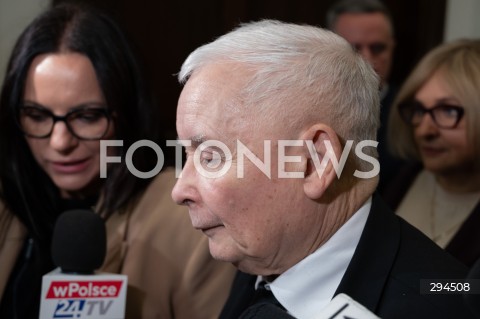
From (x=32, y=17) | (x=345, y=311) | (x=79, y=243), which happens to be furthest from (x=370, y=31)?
(x=345, y=311)

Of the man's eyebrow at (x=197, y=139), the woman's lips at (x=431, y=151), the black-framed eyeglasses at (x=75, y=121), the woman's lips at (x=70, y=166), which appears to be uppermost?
the man's eyebrow at (x=197, y=139)

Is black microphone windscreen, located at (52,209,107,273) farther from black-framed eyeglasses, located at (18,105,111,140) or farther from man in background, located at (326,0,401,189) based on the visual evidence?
man in background, located at (326,0,401,189)

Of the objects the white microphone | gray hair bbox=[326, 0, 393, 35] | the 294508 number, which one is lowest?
the 294508 number

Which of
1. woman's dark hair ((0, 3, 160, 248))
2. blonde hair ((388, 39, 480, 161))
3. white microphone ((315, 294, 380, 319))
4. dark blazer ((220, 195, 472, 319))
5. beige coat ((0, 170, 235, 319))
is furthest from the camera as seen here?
blonde hair ((388, 39, 480, 161))

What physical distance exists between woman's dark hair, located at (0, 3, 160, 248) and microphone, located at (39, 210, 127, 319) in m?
0.36

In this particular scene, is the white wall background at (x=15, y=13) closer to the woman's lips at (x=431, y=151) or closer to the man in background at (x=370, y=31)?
the man in background at (x=370, y=31)

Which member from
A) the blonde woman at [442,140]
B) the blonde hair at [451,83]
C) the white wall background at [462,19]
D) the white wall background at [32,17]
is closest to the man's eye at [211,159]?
the blonde woman at [442,140]

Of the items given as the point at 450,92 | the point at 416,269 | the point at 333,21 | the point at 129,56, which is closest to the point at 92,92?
the point at 129,56

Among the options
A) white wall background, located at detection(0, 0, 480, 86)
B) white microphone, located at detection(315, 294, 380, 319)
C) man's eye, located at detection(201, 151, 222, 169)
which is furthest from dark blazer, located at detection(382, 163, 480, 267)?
white wall background, located at detection(0, 0, 480, 86)

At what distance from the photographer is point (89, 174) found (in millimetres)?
1909

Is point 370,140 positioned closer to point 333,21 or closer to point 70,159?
point 70,159

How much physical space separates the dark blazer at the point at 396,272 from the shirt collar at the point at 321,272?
0.05 feet

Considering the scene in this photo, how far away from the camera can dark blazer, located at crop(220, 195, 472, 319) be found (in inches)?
46.0

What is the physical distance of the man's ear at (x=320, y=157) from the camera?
1194 mm
